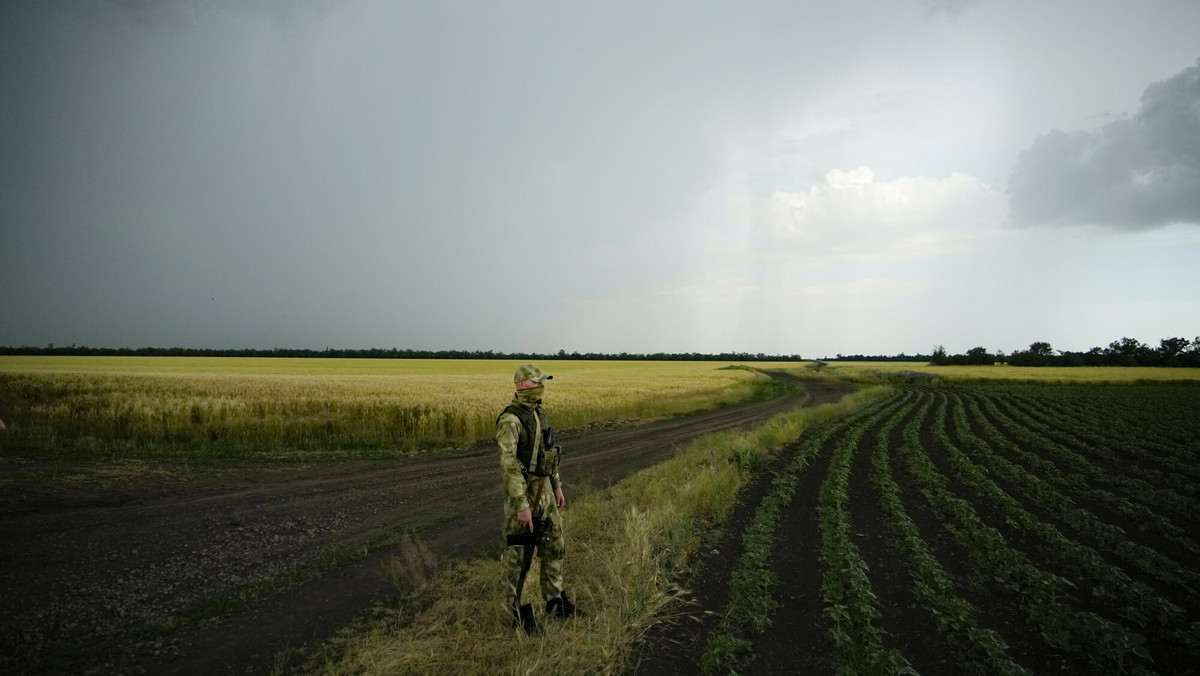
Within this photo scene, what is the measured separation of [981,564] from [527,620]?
622cm

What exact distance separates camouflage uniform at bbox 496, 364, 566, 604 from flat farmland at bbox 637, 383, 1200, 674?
50.0 inches

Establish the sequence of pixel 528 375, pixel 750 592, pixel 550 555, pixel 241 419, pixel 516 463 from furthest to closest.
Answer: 1. pixel 241 419
2. pixel 750 592
3. pixel 528 375
4. pixel 550 555
5. pixel 516 463

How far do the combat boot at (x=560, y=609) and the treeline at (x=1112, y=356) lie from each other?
4316 inches

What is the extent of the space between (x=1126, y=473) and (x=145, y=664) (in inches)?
746

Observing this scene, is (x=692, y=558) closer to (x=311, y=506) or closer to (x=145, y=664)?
(x=145, y=664)

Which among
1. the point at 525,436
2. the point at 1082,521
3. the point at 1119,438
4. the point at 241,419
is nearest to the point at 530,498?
the point at 525,436

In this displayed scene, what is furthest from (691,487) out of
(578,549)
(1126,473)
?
Answer: (1126,473)

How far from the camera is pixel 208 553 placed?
6.97 meters

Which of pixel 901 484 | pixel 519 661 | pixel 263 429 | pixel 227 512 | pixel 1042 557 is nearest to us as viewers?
pixel 519 661

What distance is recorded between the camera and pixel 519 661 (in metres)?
4.19

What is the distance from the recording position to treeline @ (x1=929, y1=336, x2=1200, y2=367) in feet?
259

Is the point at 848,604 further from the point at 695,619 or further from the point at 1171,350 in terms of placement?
the point at 1171,350

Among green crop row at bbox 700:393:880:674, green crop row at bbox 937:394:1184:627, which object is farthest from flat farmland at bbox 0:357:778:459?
green crop row at bbox 937:394:1184:627

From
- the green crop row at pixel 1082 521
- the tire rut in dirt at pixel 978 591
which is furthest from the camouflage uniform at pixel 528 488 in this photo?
the green crop row at pixel 1082 521
